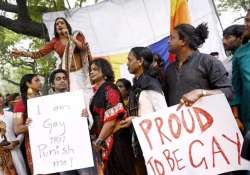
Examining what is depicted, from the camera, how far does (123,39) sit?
377 inches

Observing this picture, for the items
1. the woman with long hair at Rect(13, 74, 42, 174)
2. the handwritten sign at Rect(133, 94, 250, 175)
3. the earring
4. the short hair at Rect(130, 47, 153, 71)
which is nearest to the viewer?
the handwritten sign at Rect(133, 94, 250, 175)

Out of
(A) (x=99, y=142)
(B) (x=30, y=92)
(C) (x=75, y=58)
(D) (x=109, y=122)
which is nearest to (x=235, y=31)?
(D) (x=109, y=122)

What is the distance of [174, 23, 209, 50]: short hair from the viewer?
13.8 feet

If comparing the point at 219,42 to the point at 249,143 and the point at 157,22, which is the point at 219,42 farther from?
the point at 249,143

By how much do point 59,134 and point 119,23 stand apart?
503cm

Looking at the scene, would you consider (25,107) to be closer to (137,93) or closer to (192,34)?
(137,93)

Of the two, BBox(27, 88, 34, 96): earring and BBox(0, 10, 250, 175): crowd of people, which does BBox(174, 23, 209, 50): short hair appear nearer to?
BBox(0, 10, 250, 175): crowd of people

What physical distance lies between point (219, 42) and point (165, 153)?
4.89 meters

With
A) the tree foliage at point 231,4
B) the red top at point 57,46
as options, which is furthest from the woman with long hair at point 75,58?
the tree foliage at point 231,4

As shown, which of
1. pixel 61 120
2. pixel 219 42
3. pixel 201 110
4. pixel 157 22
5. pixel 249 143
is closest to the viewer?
pixel 249 143

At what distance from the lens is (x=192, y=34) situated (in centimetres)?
421

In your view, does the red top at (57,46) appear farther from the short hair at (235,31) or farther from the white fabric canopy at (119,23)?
the white fabric canopy at (119,23)

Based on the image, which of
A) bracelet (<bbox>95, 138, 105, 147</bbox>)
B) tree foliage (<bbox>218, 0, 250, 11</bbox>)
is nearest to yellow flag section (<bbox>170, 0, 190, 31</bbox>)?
bracelet (<bbox>95, 138, 105, 147</bbox>)

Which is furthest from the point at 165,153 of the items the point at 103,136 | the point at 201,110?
the point at 103,136
